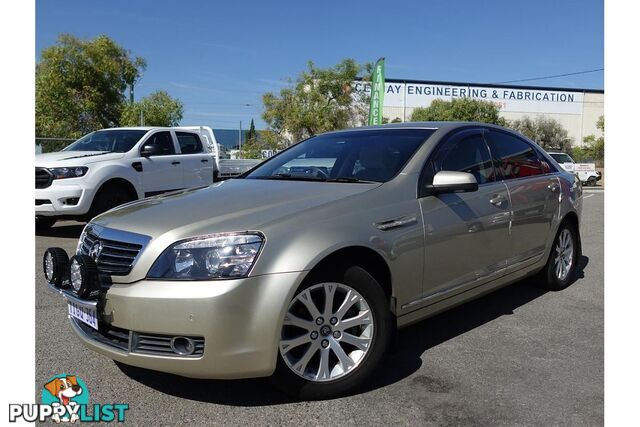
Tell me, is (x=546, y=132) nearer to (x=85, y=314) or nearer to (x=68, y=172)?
(x=68, y=172)

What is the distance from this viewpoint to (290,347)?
9.41 ft

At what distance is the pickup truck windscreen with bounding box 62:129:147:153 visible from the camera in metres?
9.16

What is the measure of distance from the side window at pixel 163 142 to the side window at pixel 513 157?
6478 millimetres

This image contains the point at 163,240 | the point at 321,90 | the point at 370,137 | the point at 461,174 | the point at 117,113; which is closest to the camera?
the point at 163,240

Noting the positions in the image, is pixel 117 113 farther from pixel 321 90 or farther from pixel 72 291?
pixel 72 291

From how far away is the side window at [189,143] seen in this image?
1017 cm

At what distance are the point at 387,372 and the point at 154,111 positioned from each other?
1233 inches

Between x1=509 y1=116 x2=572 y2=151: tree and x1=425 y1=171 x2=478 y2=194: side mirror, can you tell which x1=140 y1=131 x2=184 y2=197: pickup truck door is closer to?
x1=425 y1=171 x2=478 y2=194: side mirror

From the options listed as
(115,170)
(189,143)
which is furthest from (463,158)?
(189,143)

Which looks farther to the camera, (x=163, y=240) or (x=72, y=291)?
(x=72, y=291)

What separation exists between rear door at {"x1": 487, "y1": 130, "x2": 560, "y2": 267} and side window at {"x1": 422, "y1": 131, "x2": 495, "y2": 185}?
0.17 metres

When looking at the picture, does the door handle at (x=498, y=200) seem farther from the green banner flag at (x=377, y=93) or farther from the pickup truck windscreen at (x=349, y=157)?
the green banner flag at (x=377, y=93)
